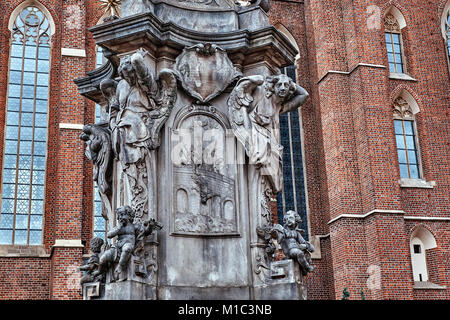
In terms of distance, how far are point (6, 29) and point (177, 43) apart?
17101 mm

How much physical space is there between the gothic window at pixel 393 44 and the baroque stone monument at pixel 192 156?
56.1ft

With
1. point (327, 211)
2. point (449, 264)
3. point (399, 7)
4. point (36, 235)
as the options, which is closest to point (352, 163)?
point (327, 211)

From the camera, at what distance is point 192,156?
18.8ft

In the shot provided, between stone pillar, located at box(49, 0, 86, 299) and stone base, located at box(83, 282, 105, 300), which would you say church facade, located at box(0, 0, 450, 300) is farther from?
stone base, located at box(83, 282, 105, 300)

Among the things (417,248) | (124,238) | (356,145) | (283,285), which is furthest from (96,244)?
(417,248)

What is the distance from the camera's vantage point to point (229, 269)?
5461 millimetres

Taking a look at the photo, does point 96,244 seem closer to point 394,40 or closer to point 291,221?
point 291,221

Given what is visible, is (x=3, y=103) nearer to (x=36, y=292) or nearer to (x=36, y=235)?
(x=36, y=235)

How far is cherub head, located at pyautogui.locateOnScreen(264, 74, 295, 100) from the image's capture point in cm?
592

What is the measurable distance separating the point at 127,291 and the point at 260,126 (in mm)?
1947

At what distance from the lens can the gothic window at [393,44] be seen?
2242cm

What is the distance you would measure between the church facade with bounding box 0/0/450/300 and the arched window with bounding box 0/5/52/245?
0.11 feet

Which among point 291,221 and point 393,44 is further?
point 393,44

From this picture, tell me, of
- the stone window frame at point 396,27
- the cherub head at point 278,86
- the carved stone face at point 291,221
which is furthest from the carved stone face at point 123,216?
the stone window frame at point 396,27
